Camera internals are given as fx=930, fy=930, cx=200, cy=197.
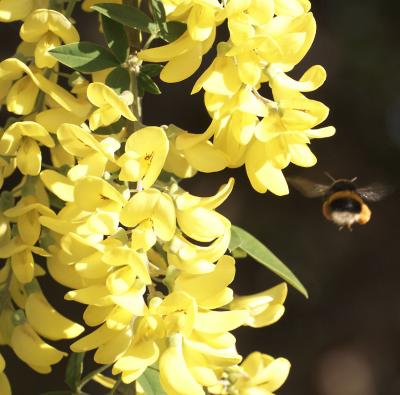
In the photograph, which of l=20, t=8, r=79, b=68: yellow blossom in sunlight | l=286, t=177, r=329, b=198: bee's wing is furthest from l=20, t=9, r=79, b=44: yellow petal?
l=286, t=177, r=329, b=198: bee's wing

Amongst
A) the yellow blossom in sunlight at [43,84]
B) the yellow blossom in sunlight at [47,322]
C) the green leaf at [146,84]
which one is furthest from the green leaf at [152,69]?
the yellow blossom in sunlight at [47,322]

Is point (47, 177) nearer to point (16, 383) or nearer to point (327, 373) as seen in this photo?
point (16, 383)

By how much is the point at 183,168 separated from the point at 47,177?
0.62ft

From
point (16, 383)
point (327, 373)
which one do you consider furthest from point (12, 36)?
point (327, 373)

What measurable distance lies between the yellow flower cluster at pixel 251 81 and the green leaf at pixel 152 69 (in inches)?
3.0

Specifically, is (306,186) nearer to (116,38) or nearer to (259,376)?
Result: (259,376)

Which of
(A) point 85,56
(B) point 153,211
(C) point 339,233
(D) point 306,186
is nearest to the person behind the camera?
(B) point 153,211

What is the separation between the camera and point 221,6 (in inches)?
40.9

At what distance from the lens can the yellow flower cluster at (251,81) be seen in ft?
3.40

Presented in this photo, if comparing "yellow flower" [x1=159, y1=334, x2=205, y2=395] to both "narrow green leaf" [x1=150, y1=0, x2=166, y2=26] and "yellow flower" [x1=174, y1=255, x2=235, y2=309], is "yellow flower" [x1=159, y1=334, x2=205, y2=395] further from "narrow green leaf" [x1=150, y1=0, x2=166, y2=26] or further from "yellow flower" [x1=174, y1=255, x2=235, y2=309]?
"narrow green leaf" [x1=150, y1=0, x2=166, y2=26]

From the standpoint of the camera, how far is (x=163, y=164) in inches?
42.5

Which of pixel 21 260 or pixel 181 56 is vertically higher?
pixel 181 56

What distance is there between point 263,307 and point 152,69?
1.23ft

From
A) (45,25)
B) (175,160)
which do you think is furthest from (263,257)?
(45,25)
